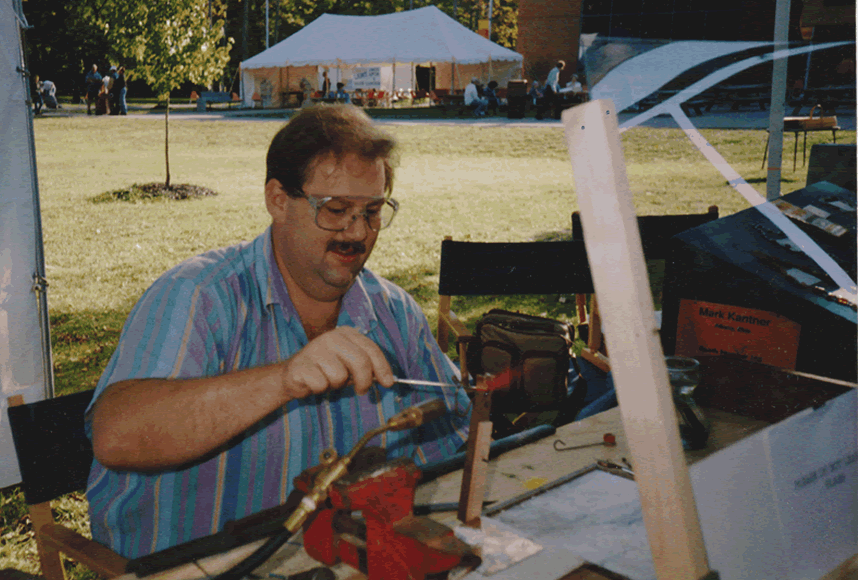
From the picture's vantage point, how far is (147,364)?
1.41 meters

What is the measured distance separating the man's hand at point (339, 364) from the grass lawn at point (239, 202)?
493mm

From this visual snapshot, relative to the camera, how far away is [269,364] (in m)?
1.34

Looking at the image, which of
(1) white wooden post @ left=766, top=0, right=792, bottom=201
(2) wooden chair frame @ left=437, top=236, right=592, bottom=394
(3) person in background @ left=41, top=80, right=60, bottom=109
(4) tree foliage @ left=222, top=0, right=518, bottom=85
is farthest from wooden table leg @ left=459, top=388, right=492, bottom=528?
(4) tree foliage @ left=222, top=0, right=518, bottom=85

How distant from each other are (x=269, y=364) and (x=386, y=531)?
481 millimetres

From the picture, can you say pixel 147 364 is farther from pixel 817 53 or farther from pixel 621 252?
pixel 817 53

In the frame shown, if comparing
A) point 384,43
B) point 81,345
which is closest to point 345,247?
point 81,345

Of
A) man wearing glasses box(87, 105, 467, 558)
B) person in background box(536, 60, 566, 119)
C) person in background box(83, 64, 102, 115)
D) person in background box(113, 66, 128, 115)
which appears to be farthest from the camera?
person in background box(83, 64, 102, 115)

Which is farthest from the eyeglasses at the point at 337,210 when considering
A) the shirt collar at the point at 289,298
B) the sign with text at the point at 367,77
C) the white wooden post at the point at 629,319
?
the sign with text at the point at 367,77

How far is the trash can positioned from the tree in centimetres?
1211

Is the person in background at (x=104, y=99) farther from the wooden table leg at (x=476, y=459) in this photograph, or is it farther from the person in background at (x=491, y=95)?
the wooden table leg at (x=476, y=459)

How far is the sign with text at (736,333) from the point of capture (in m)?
2.05

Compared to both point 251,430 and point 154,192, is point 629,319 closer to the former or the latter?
point 251,430

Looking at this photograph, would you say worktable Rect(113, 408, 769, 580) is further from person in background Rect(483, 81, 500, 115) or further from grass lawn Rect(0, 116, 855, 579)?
person in background Rect(483, 81, 500, 115)

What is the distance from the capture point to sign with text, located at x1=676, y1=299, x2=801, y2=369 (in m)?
2.05
